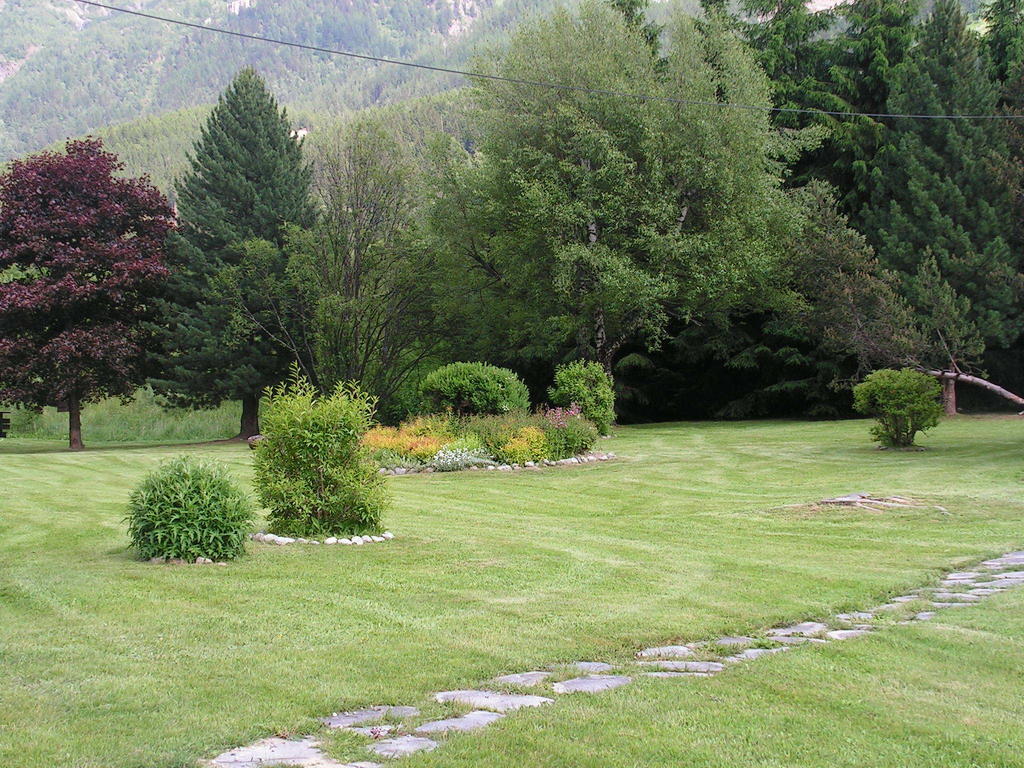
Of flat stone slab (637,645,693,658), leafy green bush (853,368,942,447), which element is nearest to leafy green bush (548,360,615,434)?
leafy green bush (853,368,942,447)

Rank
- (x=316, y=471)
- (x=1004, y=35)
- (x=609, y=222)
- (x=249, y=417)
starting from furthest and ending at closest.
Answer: (x=1004, y=35), (x=249, y=417), (x=609, y=222), (x=316, y=471)

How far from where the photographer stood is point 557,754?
11.3 feet

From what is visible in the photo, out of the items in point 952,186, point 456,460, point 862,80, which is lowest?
point 456,460

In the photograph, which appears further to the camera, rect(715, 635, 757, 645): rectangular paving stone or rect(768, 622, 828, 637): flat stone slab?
rect(768, 622, 828, 637): flat stone slab

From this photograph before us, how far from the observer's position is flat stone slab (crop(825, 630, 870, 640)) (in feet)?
18.3

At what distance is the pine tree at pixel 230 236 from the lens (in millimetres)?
27531

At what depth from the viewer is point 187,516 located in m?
7.64

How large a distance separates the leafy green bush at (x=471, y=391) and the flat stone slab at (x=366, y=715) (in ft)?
52.3

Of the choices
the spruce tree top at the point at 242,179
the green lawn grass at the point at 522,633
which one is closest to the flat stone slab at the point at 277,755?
the green lawn grass at the point at 522,633

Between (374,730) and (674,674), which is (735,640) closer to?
(674,674)

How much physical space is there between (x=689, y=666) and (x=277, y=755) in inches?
92.7

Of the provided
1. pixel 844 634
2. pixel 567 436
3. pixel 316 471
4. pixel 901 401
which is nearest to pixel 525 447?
pixel 567 436

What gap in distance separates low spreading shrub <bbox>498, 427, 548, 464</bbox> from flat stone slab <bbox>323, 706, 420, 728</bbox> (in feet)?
44.9

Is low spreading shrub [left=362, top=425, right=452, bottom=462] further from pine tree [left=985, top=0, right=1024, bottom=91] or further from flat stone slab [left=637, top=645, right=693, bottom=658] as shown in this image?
pine tree [left=985, top=0, right=1024, bottom=91]
